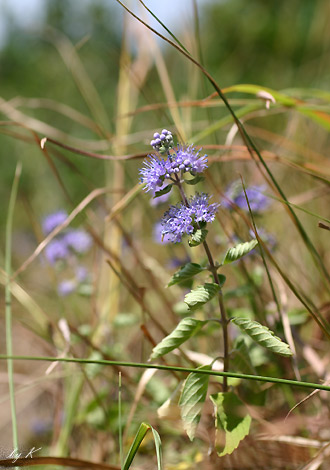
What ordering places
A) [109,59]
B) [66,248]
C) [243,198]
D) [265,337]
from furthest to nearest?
[109,59] < [66,248] < [243,198] < [265,337]

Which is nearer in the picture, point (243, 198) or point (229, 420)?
point (229, 420)

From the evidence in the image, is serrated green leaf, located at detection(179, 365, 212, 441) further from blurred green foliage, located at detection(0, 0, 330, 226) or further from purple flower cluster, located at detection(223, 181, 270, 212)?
blurred green foliage, located at detection(0, 0, 330, 226)

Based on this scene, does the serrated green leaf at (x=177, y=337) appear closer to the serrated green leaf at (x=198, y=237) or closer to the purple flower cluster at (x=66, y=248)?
the serrated green leaf at (x=198, y=237)

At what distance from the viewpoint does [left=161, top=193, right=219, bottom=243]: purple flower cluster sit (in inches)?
33.0

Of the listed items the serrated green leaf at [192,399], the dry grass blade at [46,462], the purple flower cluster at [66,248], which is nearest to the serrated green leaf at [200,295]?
the serrated green leaf at [192,399]

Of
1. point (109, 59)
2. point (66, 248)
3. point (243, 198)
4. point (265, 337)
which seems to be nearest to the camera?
point (265, 337)

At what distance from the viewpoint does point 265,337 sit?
812mm

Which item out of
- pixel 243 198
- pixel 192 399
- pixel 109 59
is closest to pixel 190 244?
pixel 192 399

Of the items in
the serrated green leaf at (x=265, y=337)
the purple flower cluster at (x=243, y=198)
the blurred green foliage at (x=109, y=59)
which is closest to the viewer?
the serrated green leaf at (x=265, y=337)

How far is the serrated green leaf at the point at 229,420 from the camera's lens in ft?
2.88

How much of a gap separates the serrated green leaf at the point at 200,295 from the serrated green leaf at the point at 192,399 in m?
0.13

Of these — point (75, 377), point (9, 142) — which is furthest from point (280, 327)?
point (9, 142)

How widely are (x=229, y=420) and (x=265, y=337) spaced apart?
20cm

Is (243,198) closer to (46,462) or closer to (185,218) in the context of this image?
(185,218)
